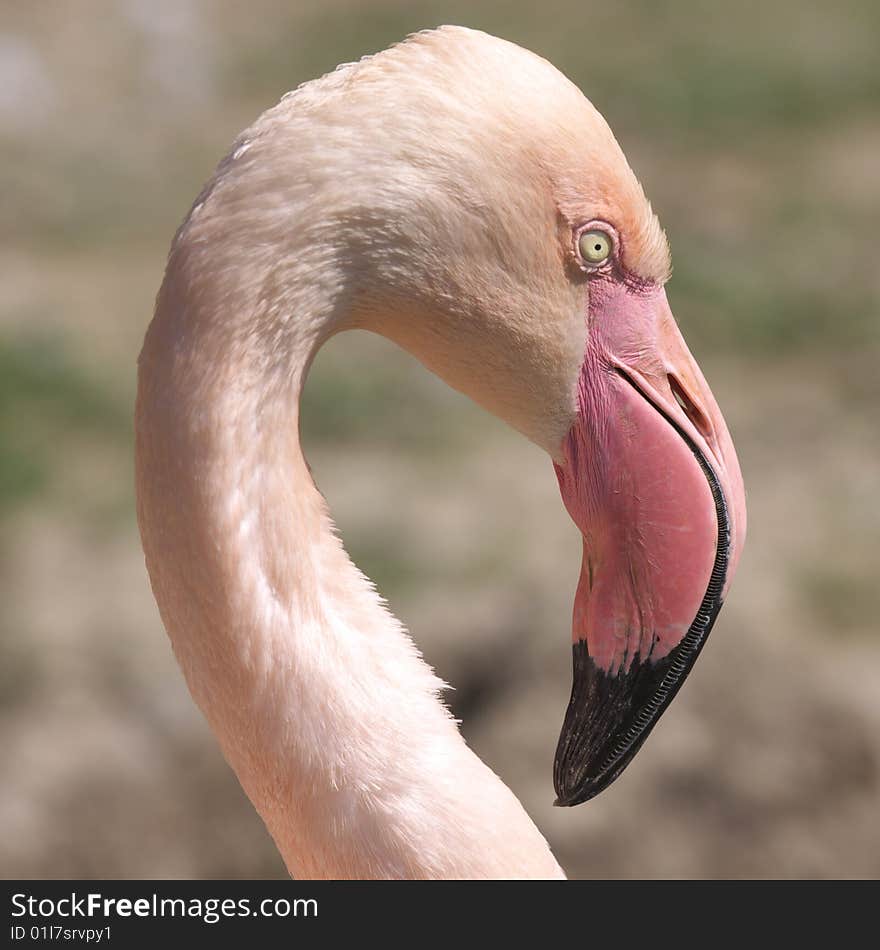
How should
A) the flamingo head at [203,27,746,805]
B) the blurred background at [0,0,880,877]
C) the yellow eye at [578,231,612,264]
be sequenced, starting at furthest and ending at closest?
the blurred background at [0,0,880,877]
the yellow eye at [578,231,612,264]
the flamingo head at [203,27,746,805]

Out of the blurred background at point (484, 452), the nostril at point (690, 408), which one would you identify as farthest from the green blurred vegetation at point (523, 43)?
the nostril at point (690, 408)

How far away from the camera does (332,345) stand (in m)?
5.86

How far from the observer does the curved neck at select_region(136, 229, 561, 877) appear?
1.33 meters

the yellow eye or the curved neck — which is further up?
the yellow eye

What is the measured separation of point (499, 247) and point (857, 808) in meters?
2.47

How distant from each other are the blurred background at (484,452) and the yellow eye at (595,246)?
2189 millimetres

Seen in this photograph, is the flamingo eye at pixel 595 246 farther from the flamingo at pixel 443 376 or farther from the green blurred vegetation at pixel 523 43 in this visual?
the green blurred vegetation at pixel 523 43

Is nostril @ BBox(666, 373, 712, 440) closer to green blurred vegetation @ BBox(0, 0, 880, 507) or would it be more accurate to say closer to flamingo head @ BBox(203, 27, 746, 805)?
flamingo head @ BBox(203, 27, 746, 805)

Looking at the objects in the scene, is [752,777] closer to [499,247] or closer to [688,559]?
[688,559]

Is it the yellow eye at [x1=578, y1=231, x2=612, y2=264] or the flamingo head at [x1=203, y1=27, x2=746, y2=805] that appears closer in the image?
the flamingo head at [x1=203, y1=27, x2=746, y2=805]

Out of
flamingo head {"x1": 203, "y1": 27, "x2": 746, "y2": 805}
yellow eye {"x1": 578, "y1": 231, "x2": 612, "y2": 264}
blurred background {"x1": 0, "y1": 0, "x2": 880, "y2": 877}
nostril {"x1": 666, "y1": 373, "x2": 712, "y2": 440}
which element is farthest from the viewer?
blurred background {"x1": 0, "y1": 0, "x2": 880, "y2": 877}

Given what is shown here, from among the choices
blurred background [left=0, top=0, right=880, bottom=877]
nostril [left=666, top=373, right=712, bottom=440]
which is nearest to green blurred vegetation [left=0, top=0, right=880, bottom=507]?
blurred background [left=0, top=0, right=880, bottom=877]

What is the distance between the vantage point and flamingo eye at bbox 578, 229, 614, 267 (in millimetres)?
1422

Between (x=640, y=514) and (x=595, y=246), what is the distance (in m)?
0.28
